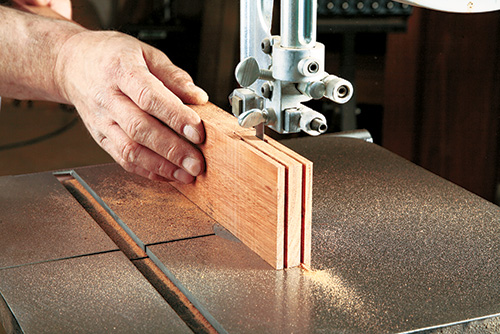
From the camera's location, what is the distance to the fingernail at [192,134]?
1187 millimetres

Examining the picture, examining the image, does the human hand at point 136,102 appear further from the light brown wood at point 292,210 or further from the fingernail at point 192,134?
the light brown wood at point 292,210

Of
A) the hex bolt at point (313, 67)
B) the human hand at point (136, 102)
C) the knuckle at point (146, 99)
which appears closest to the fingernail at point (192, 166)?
the human hand at point (136, 102)

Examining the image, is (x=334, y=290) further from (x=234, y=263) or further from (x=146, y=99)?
(x=146, y=99)

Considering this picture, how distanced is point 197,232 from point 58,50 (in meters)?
0.60

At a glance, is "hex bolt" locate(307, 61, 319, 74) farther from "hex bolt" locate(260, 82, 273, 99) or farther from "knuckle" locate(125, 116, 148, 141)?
"knuckle" locate(125, 116, 148, 141)

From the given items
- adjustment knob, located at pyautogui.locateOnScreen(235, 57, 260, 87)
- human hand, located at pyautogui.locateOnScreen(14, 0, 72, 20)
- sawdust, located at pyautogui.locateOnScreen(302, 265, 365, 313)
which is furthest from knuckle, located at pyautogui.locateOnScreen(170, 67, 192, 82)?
human hand, located at pyautogui.locateOnScreen(14, 0, 72, 20)

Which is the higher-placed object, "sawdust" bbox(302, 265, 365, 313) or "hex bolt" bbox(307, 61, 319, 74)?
"hex bolt" bbox(307, 61, 319, 74)

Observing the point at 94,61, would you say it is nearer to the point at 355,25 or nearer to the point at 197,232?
the point at 197,232

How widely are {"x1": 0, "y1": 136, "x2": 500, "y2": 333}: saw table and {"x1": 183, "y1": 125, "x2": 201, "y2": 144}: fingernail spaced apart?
0.42ft

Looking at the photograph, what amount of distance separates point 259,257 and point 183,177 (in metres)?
0.27

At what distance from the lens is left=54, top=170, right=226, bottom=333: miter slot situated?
0.88 meters

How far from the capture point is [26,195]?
130cm

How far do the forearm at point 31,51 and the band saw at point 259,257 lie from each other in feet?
1.05

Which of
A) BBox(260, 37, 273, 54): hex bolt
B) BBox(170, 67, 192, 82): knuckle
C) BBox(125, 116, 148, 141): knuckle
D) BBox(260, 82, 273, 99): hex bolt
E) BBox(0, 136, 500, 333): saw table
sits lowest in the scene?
BBox(0, 136, 500, 333): saw table
